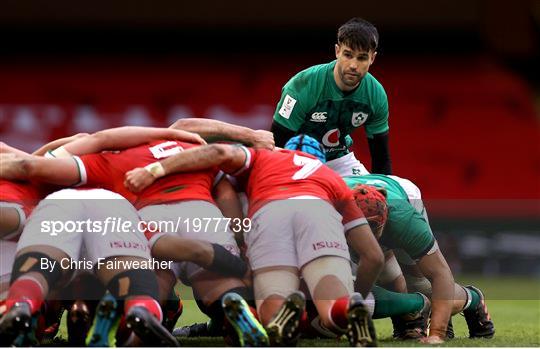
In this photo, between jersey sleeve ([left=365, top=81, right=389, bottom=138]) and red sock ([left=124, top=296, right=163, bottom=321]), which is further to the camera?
jersey sleeve ([left=365, top=81, right=389, bottom=138])

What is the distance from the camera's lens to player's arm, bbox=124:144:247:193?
4.15 metres

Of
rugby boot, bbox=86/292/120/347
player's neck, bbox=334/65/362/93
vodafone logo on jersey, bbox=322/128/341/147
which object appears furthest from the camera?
vodafone logo on jersey, bbox=322/128/341/147

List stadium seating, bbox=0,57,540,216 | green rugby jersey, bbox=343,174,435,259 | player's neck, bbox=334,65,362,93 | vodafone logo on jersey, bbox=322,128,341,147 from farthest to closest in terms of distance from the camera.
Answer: stadium seating, bbox=0,57,540,216, vodafone logo on jersey, bbox=322,128,341,147, player's neck, bbox=334,65,362,93, green rugby jersey, bbox=343,174,435,259

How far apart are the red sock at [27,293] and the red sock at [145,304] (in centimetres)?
31

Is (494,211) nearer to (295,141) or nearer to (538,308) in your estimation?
(538,308)

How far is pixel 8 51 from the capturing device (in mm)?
12906

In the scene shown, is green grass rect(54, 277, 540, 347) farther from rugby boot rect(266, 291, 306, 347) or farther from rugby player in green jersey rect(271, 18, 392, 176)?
rugby player in green jersey rect(271, 18, 392, 176)

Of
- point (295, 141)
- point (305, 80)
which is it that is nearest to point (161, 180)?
point (295, 141)

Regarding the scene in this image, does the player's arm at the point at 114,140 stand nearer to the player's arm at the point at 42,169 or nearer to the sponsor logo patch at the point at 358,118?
the player's arm at the point at 42,169

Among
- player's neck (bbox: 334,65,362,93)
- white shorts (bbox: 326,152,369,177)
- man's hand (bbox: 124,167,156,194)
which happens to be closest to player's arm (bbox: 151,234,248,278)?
man's hand (bbox: 124,167,156,194)

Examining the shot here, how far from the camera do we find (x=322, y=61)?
1270cm

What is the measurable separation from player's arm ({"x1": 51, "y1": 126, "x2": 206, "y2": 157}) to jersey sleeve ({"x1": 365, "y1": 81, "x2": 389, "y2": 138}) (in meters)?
1.55

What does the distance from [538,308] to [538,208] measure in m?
4.34

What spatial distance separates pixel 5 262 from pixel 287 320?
1.20 metres
